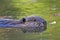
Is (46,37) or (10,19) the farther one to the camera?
(10,19)

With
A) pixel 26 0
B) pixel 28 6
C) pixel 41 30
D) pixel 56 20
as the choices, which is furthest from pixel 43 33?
pixel 26 0

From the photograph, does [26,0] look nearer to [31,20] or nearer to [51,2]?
[51,2]

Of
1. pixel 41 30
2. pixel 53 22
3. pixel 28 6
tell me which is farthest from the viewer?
pixel 28 6

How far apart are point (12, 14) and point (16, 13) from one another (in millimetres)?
128

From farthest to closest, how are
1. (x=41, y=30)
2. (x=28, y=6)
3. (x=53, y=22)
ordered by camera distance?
(x=28, y=6)
(x=53, y=22)
(x=41, y=30)

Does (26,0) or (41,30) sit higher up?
(26,0)

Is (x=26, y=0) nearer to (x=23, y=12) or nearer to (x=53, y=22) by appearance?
(x=23, y=12)

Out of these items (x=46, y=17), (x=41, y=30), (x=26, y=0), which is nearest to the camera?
(x=41, y=30)

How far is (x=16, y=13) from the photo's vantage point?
454 cm

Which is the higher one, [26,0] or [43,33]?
[26,0]

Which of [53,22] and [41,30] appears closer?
[41,30]

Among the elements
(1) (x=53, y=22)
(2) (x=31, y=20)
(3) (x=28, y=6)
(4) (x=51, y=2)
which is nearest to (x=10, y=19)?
(2) (x=31, y=20)

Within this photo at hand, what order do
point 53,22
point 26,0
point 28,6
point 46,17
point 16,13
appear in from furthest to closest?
1. point 26,0
2. point 28,6
3. point 16,13
4. point 46,17
5. point 53,22

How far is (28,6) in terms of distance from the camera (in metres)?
4.98
